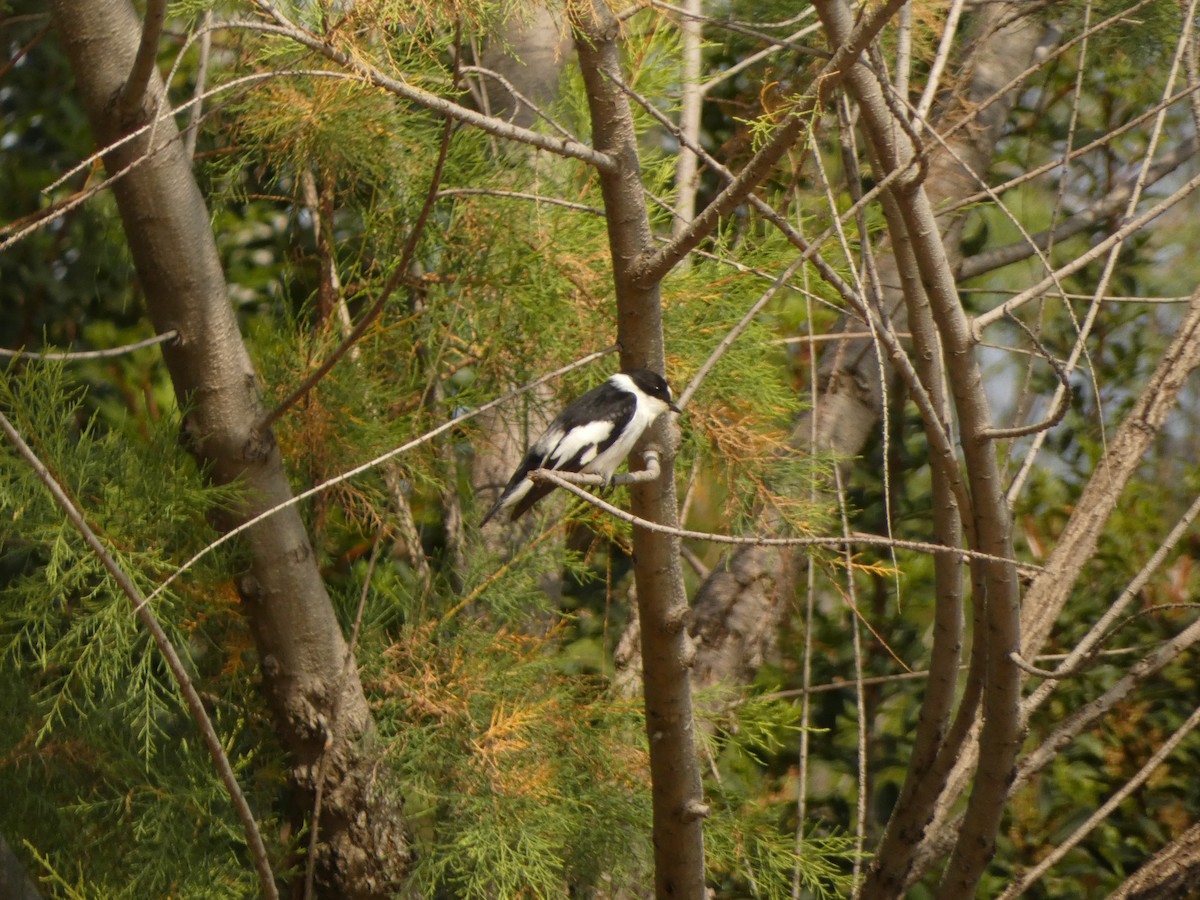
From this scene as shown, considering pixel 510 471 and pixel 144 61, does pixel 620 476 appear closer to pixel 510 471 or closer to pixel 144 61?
pixel 144 61

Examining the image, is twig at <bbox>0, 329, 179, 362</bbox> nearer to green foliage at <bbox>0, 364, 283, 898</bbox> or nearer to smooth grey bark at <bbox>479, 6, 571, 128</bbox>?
green foliage at <bbox>0, 364, 283, 898</bbox>

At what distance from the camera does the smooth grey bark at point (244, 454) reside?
4.86 feet

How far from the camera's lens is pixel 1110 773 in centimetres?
217

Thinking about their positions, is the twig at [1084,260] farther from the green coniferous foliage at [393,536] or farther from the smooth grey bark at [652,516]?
the green coniferous foliage at [393,536]

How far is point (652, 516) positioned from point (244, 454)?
0.57 metres

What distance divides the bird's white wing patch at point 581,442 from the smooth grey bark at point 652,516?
0.31 meters

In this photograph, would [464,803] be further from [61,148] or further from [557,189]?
[61,148]

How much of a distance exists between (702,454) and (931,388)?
51 centimetres

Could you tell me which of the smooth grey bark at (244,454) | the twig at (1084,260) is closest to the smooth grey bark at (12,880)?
the smooth grey bark at (244,454)

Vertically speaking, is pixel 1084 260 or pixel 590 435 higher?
pixel 1084 260

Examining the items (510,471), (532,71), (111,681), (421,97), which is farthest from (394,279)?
(532,71)

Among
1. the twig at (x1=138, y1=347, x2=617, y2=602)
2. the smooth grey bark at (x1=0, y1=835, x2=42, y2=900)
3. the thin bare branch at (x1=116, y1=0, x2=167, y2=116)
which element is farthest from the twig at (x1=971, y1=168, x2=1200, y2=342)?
the smooth grey bark at (x1=0, y1=835, x2=42, y2=900)

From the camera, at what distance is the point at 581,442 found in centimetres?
167

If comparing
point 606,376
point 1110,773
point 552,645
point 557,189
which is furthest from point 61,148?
point 1110,773
